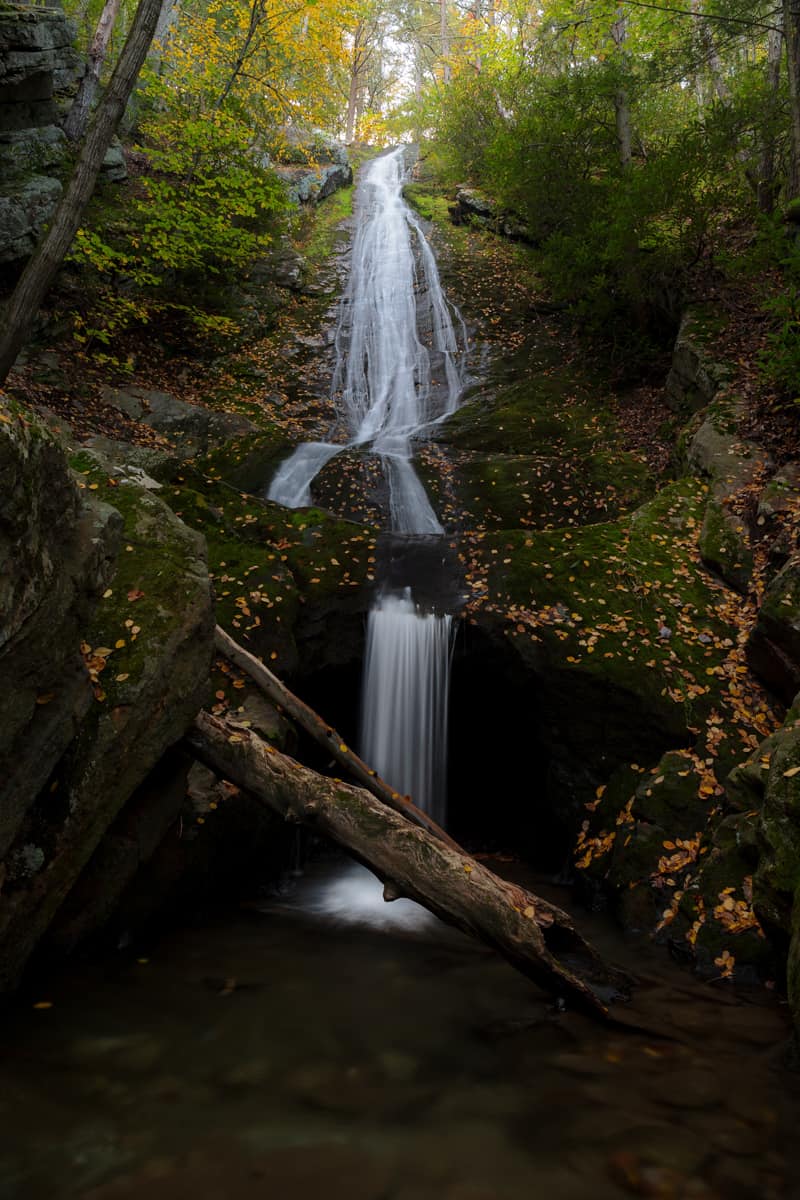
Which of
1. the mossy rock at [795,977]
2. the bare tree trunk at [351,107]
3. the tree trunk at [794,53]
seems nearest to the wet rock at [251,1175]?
the mossy rock at [795,977]

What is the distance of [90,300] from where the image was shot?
12.0 m

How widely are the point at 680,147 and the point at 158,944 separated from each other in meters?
12.5

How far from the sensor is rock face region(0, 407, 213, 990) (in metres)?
2.79

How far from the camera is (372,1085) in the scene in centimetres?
270

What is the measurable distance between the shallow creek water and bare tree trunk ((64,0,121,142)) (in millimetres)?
15812

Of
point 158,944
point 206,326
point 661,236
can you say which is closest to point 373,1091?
point 158,944

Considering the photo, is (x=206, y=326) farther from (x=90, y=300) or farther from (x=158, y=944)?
(x=158, y=944)

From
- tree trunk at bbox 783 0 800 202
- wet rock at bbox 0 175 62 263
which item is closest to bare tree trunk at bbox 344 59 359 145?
wet rock at bbox 0 175 62 263

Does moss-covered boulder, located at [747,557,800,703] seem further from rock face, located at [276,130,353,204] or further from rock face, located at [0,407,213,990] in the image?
rock face, located at [276,130,353,204]

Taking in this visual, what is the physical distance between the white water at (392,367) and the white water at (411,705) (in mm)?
2570

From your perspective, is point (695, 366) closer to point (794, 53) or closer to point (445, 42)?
point (794, 53)

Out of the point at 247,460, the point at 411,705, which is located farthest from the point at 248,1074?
the point at 247,460

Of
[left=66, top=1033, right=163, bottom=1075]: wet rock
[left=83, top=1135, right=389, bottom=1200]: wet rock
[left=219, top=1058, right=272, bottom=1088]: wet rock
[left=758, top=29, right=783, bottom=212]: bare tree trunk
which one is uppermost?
[left=758, top=29, right=783, bottom=212]: bare tree trunk

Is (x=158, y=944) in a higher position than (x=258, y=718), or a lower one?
lower
